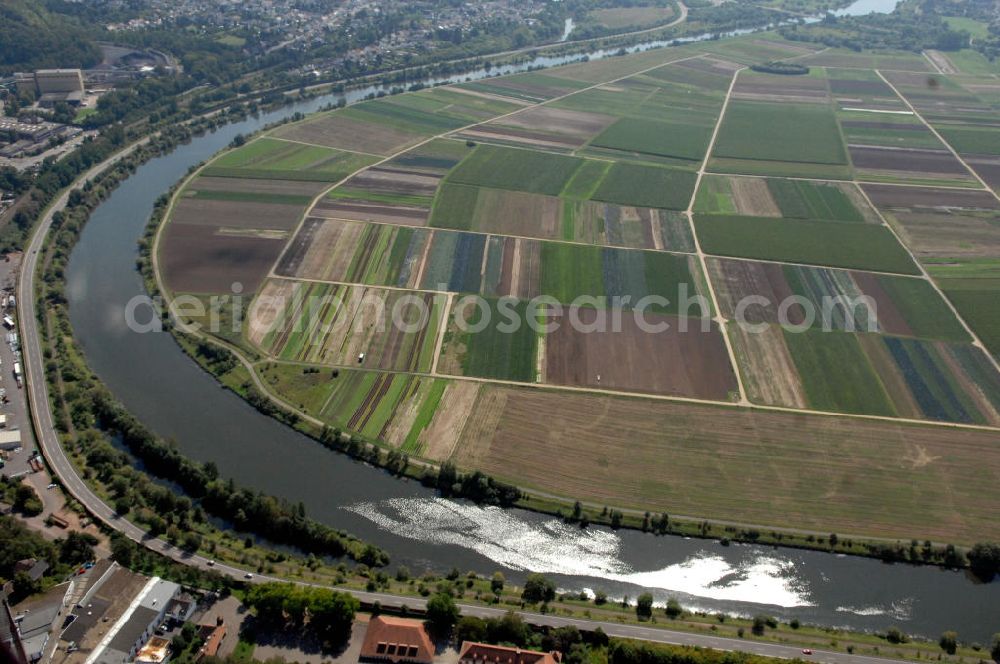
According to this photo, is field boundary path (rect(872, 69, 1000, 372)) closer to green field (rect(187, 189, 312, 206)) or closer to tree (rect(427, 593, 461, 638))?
tree (rect(427, 593, 461, 638))

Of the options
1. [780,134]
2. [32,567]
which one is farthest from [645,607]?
[780,134]

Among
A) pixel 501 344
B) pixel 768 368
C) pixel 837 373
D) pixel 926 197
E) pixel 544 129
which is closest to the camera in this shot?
pixel 837 373

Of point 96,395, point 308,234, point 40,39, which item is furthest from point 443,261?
point 40,39

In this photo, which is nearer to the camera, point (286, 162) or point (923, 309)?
point (923, 309)

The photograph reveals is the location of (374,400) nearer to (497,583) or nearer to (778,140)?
(497,583)

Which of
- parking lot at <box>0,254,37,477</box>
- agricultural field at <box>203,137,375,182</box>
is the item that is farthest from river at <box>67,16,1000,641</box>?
agricultural field at <box>203,137,375,182</box>

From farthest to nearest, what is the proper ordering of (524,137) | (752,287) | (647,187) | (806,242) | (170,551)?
(524,137) → (647,187) → (806,242) → (752,287) → (170,551)
